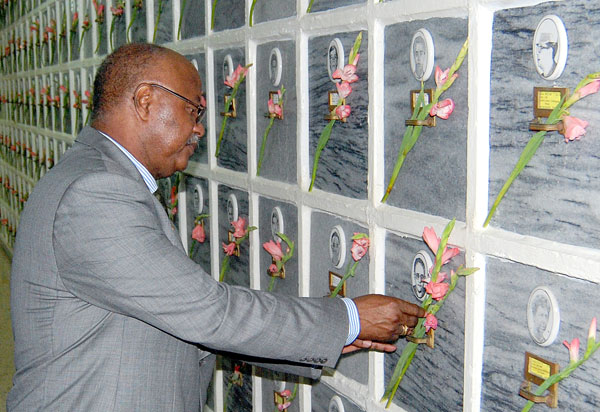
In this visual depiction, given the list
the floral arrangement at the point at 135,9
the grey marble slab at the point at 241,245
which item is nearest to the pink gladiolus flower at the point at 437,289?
the grey marble slab at the point at 241,245

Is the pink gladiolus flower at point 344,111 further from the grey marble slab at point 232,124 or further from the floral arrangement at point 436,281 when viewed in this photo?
the grey marble slab at point 232,124

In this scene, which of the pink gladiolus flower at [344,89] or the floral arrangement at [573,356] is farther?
the pink gladiolus flower at [344,89]

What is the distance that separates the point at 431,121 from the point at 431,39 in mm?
109

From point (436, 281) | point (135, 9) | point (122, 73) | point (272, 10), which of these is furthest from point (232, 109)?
point (436, 281)

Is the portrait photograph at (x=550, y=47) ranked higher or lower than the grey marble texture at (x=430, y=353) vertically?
higher

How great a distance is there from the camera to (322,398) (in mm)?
1449

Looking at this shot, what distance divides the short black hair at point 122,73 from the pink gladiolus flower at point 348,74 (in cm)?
27

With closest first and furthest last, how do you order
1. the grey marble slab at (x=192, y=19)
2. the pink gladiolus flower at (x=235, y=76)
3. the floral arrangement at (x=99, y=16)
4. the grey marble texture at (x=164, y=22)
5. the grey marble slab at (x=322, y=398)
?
the grey marble slab at (x=322, y=398)
the pink gladiolus flower at (x=235, y=76)
the grey marble slab at (x=192, y=19)
the grey marble texture at (x=164, y=22)
the floral arrangement at (x=99, y=16)

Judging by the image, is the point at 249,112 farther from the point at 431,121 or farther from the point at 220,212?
the point at 431,121

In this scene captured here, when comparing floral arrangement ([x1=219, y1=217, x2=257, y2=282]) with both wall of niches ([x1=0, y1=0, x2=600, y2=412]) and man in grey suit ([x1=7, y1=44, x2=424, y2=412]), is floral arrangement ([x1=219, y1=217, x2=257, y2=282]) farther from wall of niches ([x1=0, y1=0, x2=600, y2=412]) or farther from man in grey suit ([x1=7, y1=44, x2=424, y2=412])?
man in grey suit ([x1=7, y1=44, x2=424, y2=412])

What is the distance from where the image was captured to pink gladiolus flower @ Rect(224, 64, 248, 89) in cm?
160

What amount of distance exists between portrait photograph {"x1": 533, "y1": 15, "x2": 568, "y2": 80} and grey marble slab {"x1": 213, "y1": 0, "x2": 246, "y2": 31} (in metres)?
0.85

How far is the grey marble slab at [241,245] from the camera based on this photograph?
5.50ft

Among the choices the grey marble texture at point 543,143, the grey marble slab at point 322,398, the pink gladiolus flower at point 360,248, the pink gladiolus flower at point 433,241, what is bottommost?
the grey marble slab at point 322,398
